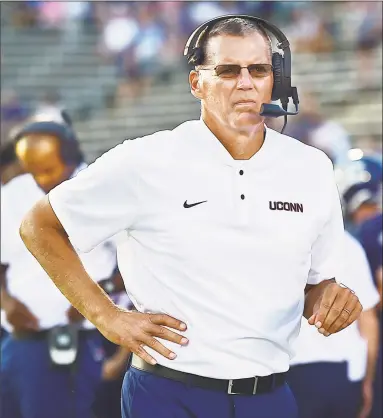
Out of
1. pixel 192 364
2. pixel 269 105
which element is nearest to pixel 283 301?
pixel 192 364

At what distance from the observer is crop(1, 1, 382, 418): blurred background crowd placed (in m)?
5.50

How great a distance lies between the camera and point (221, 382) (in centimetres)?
217

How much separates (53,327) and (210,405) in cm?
227

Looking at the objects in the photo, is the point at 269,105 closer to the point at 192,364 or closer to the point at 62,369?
the point at 192,364

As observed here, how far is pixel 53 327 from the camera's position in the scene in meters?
4.32

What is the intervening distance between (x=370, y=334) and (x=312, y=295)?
2232mm

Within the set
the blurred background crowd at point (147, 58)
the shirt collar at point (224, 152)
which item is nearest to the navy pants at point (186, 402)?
the shirt collar at point (224, 152)

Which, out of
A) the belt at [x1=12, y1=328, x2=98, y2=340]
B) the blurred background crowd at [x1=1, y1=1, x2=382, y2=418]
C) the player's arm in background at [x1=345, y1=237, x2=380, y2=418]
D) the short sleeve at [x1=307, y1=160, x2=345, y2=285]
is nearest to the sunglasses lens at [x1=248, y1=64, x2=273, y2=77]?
the short sleeve at [x1=307, y1=160, x2=345, y2=285]

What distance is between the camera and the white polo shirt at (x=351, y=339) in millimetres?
4340

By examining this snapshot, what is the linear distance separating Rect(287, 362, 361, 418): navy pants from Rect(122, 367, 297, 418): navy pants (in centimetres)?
213

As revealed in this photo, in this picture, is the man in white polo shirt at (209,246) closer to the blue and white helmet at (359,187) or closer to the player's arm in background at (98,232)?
the player's arm in background at (98,232)

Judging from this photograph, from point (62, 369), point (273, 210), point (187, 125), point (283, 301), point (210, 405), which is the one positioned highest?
point (187, 125)

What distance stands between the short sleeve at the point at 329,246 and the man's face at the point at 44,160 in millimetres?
2242

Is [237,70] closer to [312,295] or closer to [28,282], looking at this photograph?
[312,295]
